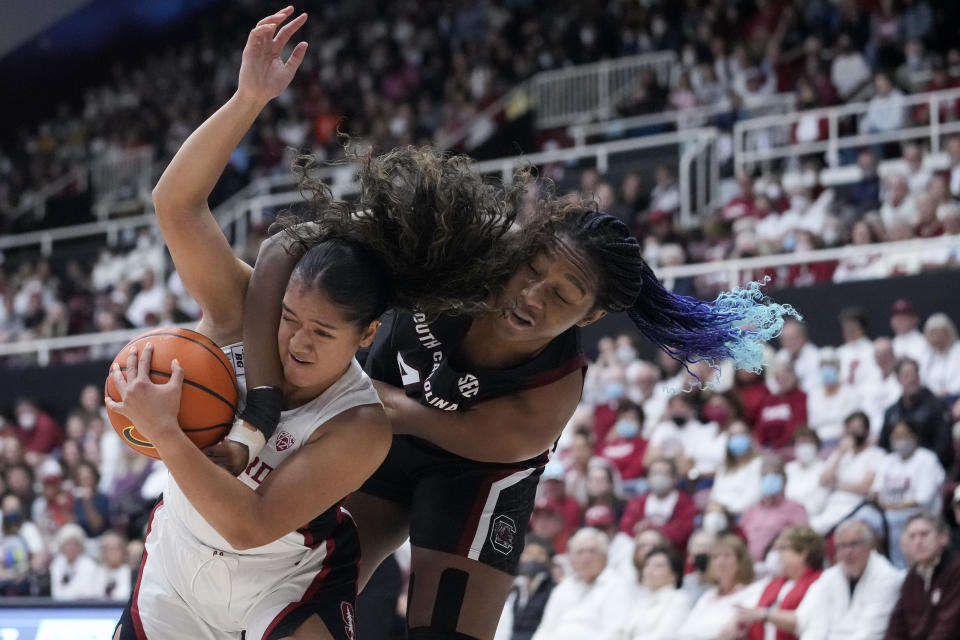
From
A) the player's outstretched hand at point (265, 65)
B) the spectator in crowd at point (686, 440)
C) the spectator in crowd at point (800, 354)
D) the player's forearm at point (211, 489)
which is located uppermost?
the player's outstretched hand at point (265, 65)

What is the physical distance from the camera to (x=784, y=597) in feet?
20.1

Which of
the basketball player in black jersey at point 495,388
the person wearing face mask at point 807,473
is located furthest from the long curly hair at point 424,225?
the person wearing face mask at point 807,473

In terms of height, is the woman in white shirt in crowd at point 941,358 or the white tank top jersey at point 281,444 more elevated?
the white tank top jersey at point 281,444

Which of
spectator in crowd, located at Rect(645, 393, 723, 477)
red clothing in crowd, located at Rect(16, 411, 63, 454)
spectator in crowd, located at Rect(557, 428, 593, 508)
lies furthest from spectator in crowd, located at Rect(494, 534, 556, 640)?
red clothing in crowd, located at Rect(16, 411, 63, 454)

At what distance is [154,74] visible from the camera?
66.3 ft

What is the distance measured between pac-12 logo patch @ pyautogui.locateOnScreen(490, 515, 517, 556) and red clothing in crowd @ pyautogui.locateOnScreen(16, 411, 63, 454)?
8.64 metres

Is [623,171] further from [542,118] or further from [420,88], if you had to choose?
[420,88]

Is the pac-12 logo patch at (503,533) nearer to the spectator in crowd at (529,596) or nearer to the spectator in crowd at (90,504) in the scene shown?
the spectator in crowd at (529,596)

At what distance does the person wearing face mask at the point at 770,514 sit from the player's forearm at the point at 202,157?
4.57m

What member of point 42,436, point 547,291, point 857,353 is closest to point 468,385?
point 547,291

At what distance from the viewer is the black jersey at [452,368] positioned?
3516mm

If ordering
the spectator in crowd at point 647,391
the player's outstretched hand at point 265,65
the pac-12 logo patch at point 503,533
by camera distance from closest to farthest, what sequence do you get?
the player's outstretched hand at point 265,65
the pac-12 logo patch at point 503,533
the spectator in crowd at point 647,391

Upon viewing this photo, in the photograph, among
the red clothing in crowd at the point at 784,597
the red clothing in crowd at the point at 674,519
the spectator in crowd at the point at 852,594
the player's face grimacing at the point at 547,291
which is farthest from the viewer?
the red clothing in crowd at the point at 674,519

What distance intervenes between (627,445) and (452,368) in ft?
15.3
